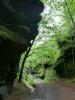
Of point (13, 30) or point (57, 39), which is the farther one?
point (57, 39)

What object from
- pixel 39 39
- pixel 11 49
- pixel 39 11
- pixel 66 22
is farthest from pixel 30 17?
pixel 66 22

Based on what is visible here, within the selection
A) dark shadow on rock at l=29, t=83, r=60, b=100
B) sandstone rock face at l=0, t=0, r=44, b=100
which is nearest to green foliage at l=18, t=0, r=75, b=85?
dark shadow on rock at l=29, t=83, r=60, b=100

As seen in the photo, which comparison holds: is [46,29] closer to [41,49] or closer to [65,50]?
[41,49]

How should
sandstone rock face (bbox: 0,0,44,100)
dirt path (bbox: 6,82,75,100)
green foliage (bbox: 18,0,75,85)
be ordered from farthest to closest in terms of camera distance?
green foliage (bbox: 18,0,75,85) → dirt path (bbox: 6,82,75,100) → sandstone rock face (bbox: 0,0,44,100)

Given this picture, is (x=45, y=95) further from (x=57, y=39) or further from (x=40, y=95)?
(x=57, y=39)

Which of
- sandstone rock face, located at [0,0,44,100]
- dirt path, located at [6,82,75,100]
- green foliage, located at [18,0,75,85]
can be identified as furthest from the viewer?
green foliage, located at [18,0,75,85]

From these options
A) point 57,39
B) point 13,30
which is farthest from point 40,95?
point 57,39

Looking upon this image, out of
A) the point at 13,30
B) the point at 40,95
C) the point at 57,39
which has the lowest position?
the point at 40,95

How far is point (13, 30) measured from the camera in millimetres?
19219

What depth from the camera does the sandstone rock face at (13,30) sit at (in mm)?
18047

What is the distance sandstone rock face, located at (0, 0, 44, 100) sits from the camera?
1805 centimetres

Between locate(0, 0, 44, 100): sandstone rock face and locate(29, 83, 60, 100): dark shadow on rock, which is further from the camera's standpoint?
locate(29, 83, 60, 100): dark shadow on rock

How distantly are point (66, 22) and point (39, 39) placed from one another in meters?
7.32

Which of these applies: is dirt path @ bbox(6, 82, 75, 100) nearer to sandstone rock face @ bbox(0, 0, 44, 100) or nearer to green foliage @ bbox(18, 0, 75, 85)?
sandstone rock face @ bbox(0, 0, 44, 100)
